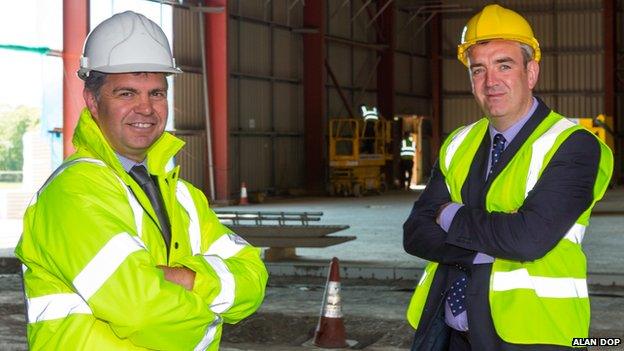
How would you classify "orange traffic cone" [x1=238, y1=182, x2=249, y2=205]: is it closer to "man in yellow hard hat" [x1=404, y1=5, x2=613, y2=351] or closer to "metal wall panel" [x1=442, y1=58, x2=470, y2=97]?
"metal wall panel" [x1=442, y1=58, x2=470, y2=97]

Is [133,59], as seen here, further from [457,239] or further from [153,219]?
[457,239]

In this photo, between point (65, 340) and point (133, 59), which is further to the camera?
point (133, 59)

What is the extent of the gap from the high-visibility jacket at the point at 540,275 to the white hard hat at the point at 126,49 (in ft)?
3.97

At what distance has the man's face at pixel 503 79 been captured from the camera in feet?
12.0

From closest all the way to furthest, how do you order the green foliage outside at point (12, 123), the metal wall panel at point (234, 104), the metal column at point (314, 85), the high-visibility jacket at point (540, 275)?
the high-visibility jacket at point (540, 275) < the green foliage outside at point (12, 123) < the metal wall panel at point (234, 104) < the metal column at point (314, 85)

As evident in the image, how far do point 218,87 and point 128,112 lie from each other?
2436 centimetres

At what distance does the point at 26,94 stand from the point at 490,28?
67.0 feet

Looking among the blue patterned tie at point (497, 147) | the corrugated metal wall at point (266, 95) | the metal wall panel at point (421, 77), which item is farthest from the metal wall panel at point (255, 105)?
the blue patterned tie at point (497, 147)

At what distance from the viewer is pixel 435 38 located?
4147 cm

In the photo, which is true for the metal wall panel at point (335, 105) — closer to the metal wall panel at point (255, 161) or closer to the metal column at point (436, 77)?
the metal wall panel at point (255, 161)

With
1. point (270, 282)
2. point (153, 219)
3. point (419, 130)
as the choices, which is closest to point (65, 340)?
point (153, 219)

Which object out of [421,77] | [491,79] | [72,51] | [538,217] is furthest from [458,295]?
[421,77]

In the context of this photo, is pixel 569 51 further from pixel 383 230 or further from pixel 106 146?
pixel 106 146

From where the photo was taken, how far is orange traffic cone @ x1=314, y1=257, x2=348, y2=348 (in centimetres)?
841
